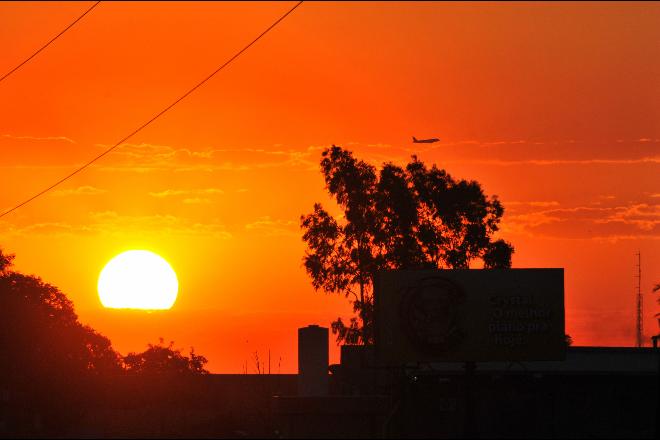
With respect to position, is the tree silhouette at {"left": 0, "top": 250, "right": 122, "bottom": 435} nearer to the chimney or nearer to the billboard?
the chimney

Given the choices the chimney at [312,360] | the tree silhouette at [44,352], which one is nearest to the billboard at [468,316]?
the chimney at [312,360]

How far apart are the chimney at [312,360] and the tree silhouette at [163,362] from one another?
39537mm

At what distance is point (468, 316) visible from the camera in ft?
183

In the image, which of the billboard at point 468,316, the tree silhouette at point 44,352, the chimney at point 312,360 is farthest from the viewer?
the tree silhouette at point 44,352

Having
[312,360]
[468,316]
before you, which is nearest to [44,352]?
[312,360]

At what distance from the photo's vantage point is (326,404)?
6025cm

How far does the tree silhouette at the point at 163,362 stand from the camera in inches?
4451

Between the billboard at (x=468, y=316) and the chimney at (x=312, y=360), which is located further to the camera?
the chimney at (x=312, y=360)

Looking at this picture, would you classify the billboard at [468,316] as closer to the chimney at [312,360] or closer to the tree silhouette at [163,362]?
the chimney at [312,360]

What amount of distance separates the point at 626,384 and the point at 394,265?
31.1 meters

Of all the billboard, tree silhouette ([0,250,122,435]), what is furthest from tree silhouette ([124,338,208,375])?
the billboard

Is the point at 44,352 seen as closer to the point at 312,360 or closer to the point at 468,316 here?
the point at 312,360

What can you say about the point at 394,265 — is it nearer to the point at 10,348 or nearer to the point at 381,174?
the point at 381,174

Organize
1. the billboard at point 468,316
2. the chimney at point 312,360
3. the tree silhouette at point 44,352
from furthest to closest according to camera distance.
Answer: the tree silhouette at point 44,352 < the chimney at point 312,360 < the billboard at point 468,316
